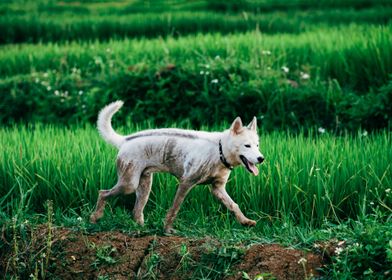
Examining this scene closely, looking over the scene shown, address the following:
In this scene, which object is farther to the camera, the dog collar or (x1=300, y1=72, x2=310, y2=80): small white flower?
(x1=300, y1=72, x2=310, y2=80): small white flower

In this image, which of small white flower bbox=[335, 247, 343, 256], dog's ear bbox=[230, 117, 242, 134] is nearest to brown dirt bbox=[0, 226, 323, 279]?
small white flower bbox=[335, 247, 343, 256]

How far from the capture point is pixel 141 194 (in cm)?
583

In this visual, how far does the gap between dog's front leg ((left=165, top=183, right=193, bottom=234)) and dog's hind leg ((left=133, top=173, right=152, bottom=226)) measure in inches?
10.3

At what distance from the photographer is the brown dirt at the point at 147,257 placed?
17.3ft

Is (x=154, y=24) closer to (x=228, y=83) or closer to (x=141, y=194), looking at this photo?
(x=228, y=83)

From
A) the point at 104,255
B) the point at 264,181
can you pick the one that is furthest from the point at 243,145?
the point at 264,181

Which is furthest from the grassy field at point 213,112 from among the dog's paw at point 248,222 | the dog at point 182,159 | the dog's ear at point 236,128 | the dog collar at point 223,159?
the dog's ear at point 236,128

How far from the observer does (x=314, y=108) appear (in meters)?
9.88

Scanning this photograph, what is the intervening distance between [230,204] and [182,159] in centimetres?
41

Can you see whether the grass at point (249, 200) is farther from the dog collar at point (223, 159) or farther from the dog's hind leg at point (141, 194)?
the dog collar at point (223, 159)

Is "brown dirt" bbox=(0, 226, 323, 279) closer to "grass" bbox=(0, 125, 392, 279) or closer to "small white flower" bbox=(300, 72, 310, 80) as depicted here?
"grass" bbox=(0, 125, 392, 279)

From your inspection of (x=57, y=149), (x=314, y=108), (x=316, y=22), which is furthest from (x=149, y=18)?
(x=57, y=149)

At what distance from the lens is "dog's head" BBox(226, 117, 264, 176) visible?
520 cm

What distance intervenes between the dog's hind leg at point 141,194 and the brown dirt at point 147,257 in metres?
0.17
